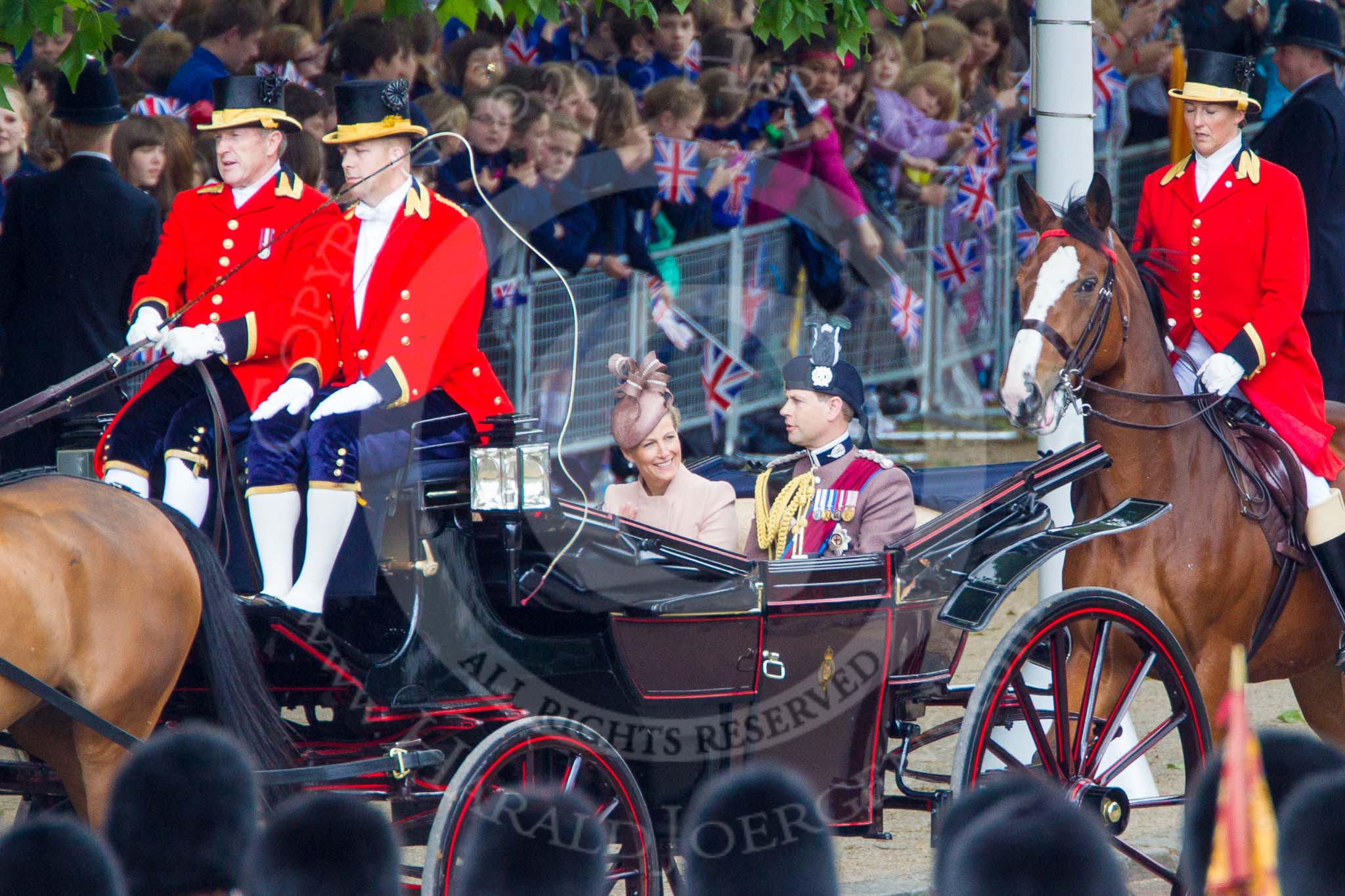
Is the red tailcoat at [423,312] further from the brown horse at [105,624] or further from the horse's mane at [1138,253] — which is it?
the horse's mane at [1138,253]

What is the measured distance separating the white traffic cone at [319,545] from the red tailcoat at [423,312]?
0.30m

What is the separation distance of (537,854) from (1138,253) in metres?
→ 3.86

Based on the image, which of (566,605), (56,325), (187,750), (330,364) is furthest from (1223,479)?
(56,325)

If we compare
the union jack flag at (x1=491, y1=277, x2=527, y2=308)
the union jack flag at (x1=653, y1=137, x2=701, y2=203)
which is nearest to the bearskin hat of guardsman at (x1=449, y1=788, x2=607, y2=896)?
the union jack flag at (x1=491, y1=277, x2=527, y2=308)

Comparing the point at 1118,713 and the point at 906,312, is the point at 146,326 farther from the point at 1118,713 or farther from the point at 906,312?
the point at 906,312

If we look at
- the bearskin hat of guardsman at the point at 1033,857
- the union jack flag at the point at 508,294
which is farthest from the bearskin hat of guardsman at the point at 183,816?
the union jack flag at the point at 508,294

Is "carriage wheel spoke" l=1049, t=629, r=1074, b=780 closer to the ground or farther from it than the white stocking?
closer to the ground

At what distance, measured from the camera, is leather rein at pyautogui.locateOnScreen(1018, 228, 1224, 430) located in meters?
5.14

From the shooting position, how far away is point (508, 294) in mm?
8461

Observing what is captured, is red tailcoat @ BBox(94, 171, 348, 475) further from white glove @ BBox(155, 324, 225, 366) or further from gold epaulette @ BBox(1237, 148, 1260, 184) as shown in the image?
gold epaulette @ BBox(1237, 148, 1260, 184)

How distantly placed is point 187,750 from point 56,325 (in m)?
4.23

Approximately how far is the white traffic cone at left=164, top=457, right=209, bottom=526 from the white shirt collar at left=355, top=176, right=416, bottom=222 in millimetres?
786

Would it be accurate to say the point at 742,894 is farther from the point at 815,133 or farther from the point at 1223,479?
the point at 815,133

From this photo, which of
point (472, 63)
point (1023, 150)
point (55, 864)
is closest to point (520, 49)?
point (472, 63)
